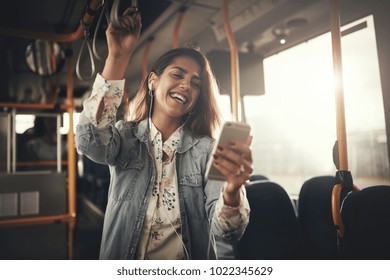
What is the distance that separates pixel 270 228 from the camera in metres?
1.20

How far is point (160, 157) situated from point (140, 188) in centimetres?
10

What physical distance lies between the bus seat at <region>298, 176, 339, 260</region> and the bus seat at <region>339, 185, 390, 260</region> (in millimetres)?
315

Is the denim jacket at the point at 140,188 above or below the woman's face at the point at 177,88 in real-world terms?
below

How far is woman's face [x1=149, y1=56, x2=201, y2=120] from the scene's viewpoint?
896 mm

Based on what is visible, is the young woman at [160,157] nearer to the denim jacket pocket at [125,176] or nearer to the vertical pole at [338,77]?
the denim jacket pocket at [125,176]

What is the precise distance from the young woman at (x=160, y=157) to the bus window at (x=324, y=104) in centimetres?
61

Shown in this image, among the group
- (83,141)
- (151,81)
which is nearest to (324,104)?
(151,81)

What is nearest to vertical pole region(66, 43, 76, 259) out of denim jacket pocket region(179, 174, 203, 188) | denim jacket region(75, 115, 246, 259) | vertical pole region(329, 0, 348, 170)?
denim jacket region(75, 115, 246, 259)

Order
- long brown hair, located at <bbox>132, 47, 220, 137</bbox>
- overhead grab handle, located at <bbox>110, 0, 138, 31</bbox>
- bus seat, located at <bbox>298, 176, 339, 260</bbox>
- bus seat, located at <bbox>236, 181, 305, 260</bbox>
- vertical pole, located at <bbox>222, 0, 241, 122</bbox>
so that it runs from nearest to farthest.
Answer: overhead grab handle, located at <bbox>110, 0, 138, 31</bbox> → long brown hair, located at <bbox>132, 47, 220, 137</bbox> → vertical pole, located at <bbox>222, 0, 241, 122</bbox> → bus seat, located at <bbox>236, 181, 305, 260</bbox> → bus seat, located at <bbox>298, 176, 339, 260</bbox>

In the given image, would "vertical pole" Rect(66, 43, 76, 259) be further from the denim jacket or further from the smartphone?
the smartphone

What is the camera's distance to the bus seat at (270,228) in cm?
117

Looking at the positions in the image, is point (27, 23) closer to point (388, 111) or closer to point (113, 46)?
point (113, 46)

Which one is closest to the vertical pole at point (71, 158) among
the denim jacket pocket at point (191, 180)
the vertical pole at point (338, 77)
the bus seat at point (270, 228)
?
the denim jacket pocket at point (191, 180)
